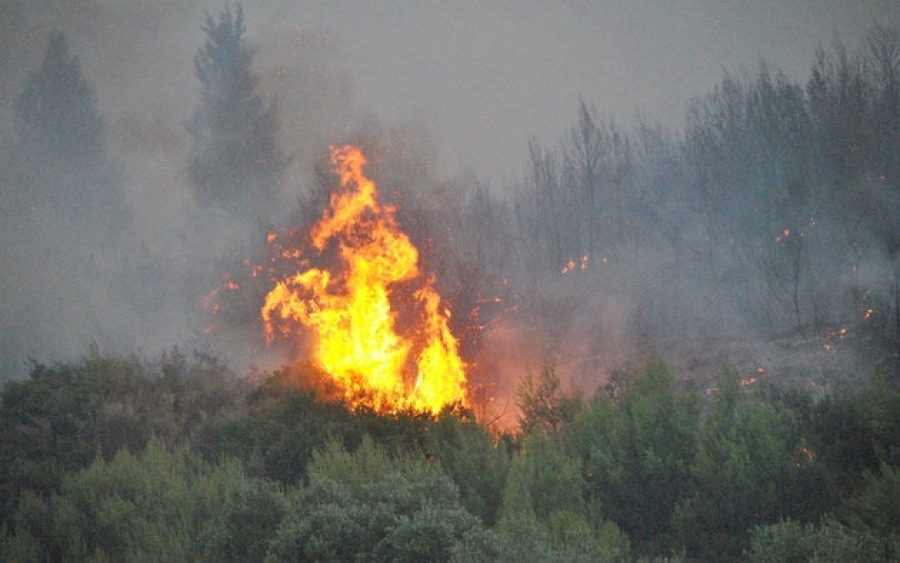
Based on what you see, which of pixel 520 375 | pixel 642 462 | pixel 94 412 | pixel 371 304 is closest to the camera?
pixel 642 462

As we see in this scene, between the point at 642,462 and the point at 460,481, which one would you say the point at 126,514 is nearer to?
the point at 460,481

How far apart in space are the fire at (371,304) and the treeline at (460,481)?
82.1 inches

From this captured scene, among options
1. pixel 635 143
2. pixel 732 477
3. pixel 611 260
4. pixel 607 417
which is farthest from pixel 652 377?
pixel 635 143

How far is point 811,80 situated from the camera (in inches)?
1131

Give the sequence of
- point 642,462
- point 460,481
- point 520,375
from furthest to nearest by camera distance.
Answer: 1. point 520,375
2. point 460,481
3. point 642,462

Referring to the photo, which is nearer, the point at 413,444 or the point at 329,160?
the point at 413,444

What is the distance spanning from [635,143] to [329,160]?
33695 millimetres

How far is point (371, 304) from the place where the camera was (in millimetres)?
16719

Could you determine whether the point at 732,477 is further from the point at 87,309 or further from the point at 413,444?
the point at 87,309

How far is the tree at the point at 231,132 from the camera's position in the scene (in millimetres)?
37719

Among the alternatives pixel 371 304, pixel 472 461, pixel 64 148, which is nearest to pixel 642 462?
pixel 472 461

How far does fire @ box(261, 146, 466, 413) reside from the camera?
54.1 ft

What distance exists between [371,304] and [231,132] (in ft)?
81.9

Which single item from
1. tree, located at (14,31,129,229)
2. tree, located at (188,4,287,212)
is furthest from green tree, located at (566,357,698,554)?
tree, located at (14,31,129,229)
